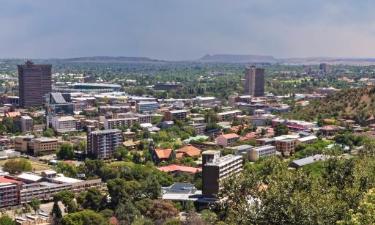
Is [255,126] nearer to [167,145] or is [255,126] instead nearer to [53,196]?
[167,145]

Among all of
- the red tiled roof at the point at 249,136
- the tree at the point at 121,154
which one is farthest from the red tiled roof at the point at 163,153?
the red tiled roof at the point at 249,136

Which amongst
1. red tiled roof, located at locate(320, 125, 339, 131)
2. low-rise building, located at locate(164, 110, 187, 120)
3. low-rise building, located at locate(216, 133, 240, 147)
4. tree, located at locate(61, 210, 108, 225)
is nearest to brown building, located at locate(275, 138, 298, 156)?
low-rise building, located at locate(216, 133, 240, 147)

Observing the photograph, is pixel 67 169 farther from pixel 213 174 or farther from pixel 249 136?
pixel 249 136

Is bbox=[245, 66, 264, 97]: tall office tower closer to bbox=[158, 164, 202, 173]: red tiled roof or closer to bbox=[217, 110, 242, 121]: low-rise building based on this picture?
bbox=[217, 110, 242, 121]: low-rise building

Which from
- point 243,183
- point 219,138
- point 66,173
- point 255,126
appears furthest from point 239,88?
point 243,183

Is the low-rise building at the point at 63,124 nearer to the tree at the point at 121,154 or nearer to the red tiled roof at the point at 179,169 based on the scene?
the tree at the point at 121,154

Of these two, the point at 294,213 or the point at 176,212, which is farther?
the point at 176,212
